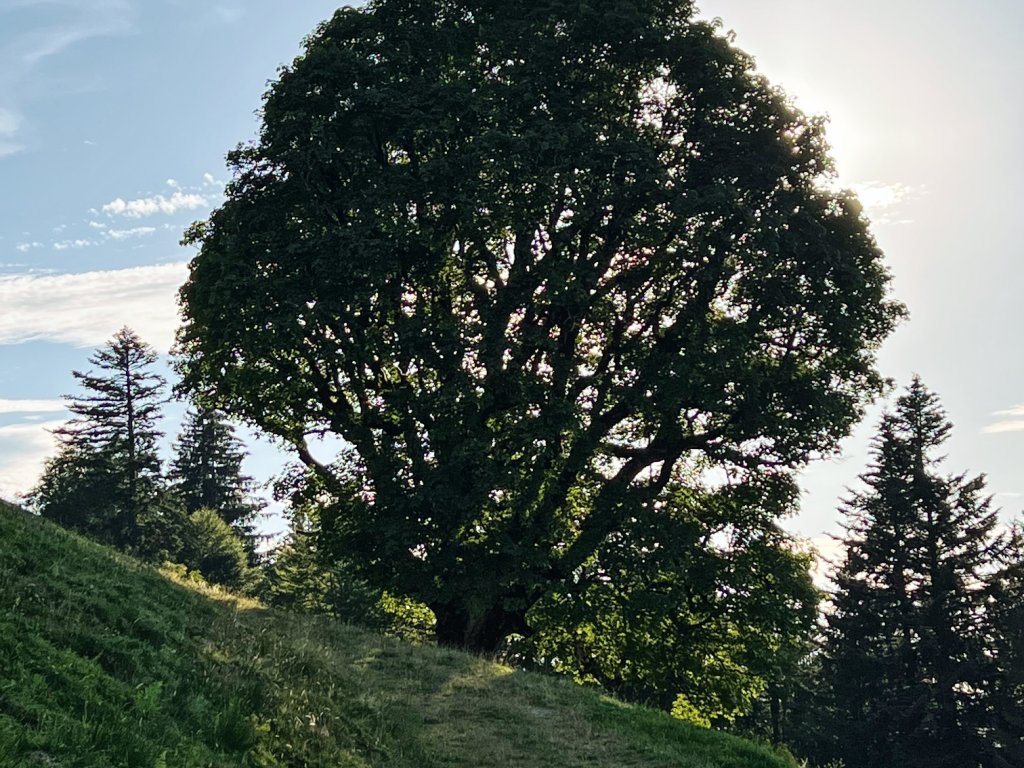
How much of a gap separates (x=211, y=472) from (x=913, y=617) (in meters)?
62.3

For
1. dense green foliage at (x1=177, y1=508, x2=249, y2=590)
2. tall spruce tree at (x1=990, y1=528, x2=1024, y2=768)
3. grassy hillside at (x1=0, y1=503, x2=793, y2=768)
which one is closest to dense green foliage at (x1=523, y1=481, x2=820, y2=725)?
grassy hillside at (x1=0, y1=503, x2=793, y2=768)

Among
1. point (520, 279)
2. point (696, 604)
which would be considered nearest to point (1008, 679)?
point (696, 604)

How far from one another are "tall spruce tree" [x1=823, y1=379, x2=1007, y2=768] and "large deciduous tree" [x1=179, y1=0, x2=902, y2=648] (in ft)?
85.9

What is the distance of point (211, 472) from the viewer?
75812 millimetres

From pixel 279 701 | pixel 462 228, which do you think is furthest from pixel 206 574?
pixel 279 701

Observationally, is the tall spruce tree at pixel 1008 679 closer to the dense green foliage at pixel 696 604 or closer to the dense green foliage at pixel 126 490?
the dense green foliage at pixel 696 604

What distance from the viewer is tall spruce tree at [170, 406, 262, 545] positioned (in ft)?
246

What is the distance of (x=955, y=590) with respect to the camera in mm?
40125

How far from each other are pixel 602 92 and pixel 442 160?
193 inches

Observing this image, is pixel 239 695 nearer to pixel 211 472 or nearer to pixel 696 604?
pixel 696 604

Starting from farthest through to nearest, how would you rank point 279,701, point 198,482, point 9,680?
point 198,482 → point 279,701 → point 9,680

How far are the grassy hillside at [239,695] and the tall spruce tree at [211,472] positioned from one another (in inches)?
2532

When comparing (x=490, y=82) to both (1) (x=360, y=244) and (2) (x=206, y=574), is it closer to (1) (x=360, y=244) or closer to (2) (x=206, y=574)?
(1) (x=360, y=244)

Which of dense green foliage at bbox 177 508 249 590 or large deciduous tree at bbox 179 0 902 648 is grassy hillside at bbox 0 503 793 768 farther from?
dense green foliage at bbox 177 508 249 590
